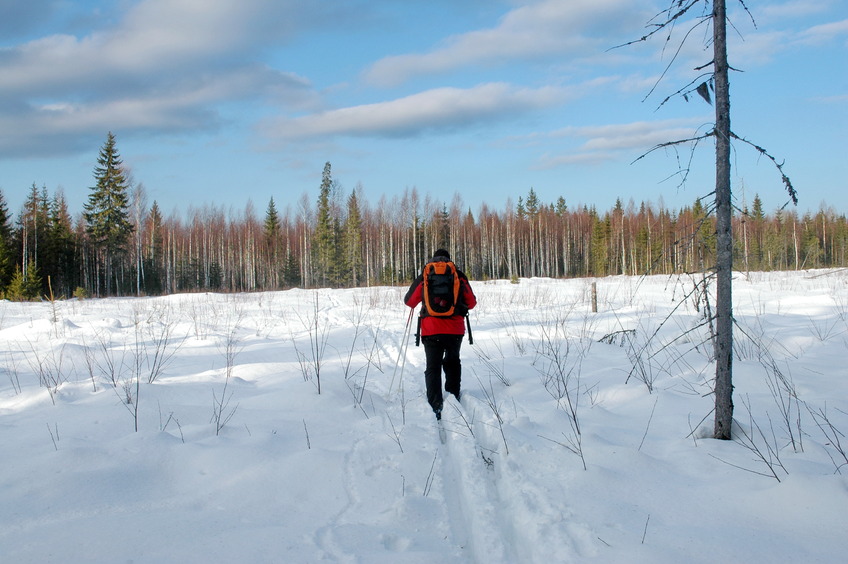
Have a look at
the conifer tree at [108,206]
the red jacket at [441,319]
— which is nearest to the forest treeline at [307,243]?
the conifer tree at [108,206]

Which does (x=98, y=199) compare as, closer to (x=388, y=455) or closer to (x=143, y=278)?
(x=143, y=278)

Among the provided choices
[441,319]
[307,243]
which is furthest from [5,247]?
[441,319]

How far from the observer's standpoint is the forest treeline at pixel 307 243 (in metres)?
36.6

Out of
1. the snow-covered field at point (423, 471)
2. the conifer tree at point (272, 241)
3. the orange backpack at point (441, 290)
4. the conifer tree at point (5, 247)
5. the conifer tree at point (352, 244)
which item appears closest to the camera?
the snow-covered field at point (423, 471)

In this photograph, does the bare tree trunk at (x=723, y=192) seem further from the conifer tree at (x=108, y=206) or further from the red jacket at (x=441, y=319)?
the conifer tree at (x=108, y=206)

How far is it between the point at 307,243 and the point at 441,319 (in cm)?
4224

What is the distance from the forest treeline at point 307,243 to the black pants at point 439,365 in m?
36.6

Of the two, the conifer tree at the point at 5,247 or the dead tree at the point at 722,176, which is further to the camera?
the conifer tree at the point at 5,247

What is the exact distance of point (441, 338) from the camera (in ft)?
17.5

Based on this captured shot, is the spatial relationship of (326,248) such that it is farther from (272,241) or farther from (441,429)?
(441,429)

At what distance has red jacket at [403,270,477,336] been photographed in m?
5.32

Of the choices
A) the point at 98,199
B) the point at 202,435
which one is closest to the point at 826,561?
the point at 202,435

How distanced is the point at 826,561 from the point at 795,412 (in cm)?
256

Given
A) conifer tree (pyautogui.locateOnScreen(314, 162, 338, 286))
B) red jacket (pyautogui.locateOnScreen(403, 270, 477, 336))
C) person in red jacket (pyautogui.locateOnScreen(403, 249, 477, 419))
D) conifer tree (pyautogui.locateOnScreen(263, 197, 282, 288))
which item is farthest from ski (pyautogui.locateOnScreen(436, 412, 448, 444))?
conifer tree (pyautogui.locateOnScreen(263, 197, 282, 288))
